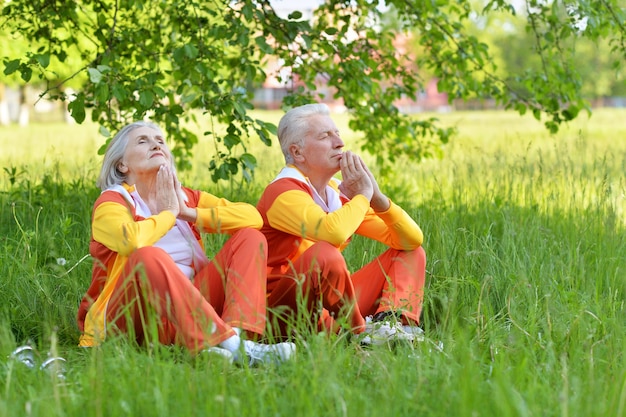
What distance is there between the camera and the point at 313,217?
3.71 metres

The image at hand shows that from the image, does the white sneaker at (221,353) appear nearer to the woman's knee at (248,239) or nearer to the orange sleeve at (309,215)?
the woman's knee at (248,239)

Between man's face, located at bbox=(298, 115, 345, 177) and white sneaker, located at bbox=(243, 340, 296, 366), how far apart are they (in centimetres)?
96

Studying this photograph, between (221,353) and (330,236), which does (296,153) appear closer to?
(330,236)

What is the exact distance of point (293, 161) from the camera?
402 cm

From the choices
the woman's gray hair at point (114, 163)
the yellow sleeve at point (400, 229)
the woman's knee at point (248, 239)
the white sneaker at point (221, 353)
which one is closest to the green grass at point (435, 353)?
the white sneaker at point (221, 353)

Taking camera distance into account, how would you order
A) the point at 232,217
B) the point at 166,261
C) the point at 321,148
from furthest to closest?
1. the point at 321,148
2. the point at 232,217
3. the point at 166,261

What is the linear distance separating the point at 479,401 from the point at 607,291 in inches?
86.5

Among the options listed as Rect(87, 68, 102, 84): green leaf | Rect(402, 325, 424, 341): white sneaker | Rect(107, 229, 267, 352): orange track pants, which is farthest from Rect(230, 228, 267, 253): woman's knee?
Rect(87, 68, 102, 84): green leaf

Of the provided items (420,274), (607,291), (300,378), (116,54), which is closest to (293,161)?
(420,274)

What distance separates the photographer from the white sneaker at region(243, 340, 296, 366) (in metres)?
3.09

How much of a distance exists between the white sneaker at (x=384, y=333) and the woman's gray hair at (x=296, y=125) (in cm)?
85

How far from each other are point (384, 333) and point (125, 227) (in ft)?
3.73

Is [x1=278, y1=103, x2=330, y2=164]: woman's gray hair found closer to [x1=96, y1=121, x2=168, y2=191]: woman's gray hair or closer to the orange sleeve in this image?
the orange sleeve

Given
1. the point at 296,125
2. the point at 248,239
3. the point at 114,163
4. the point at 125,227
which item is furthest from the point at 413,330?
the point at 114,163
